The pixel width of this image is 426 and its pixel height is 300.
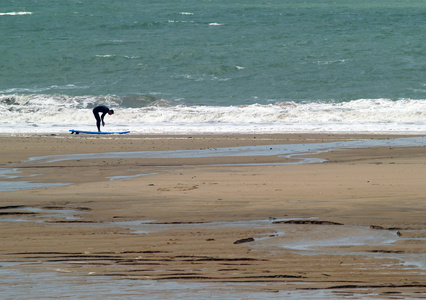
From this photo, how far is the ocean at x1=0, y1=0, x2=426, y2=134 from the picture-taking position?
20969 mm

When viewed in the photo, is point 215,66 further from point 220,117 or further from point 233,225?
point 233,225

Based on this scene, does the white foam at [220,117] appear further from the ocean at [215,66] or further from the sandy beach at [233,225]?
the sandy beach at [233,225]

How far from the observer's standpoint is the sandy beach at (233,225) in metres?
3.76

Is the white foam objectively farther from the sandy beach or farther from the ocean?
the sandy beach

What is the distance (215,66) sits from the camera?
3080 centimetres

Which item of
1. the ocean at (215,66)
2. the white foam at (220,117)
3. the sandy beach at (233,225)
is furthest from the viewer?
the ocean at (215,66)

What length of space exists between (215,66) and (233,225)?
2613cm

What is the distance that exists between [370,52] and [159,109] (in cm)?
1508

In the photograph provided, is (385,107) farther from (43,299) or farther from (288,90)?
(43,299)

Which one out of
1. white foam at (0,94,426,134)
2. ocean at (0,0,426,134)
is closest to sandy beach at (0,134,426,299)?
white foam at (0,94,426,134)

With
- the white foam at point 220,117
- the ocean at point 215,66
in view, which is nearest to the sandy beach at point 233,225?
the white foam at point 220,117

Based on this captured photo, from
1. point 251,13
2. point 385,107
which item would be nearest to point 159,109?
point 385,107

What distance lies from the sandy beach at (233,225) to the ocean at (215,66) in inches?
359

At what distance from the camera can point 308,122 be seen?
20109 millimetres
